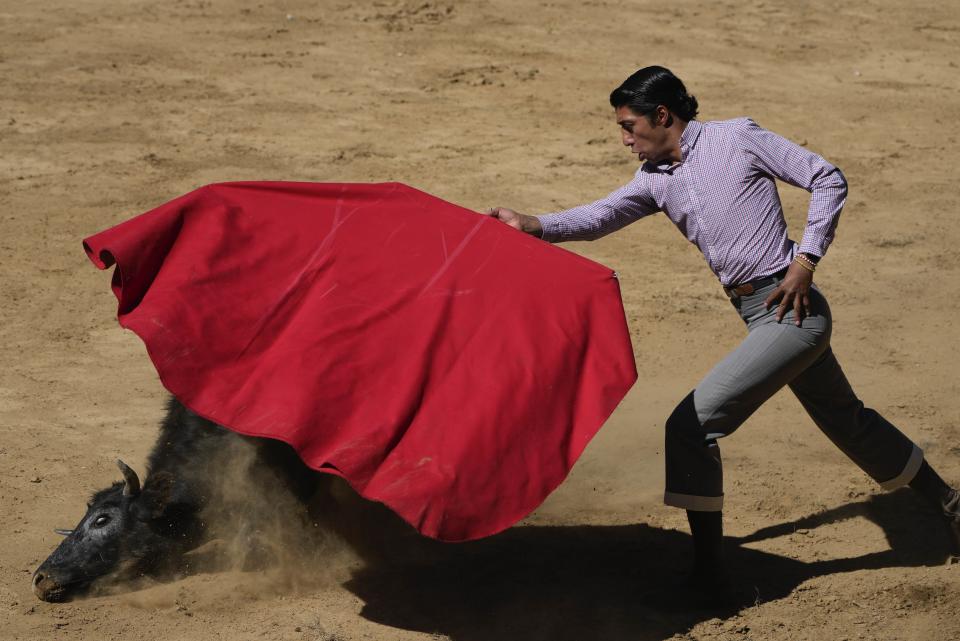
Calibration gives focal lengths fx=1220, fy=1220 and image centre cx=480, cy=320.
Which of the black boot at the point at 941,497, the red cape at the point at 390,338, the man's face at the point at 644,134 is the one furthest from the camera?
the black boot at the point at 941,497

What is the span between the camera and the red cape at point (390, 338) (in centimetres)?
377

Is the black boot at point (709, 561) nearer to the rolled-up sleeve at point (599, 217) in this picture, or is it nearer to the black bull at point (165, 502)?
the rolled-up sleeve at point (599, 217)

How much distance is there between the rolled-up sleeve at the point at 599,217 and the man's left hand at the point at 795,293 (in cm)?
56

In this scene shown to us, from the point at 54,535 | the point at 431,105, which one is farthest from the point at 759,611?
the point at 431,105

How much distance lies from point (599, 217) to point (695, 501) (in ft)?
3.58

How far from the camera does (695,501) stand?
418cm

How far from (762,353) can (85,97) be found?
286 inches

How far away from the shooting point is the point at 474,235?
4.31 metres

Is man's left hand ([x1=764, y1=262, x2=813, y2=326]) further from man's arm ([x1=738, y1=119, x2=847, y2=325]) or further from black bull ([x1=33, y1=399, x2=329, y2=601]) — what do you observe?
black bull ([x1=33, y1=399, x2=329, y2=601])

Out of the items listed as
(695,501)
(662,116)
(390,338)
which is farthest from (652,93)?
(695,501)

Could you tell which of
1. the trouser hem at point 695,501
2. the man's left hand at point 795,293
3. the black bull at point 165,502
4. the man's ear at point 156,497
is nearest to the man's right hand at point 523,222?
the man's left hand at point 795,293

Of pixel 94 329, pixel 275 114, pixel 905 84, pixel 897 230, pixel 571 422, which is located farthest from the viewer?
pixel 905 84

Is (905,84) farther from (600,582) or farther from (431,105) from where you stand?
(600,582)

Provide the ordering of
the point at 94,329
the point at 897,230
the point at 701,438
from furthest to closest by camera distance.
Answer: the point at 897,230 → the point at 94,329 → the point at 701,438
